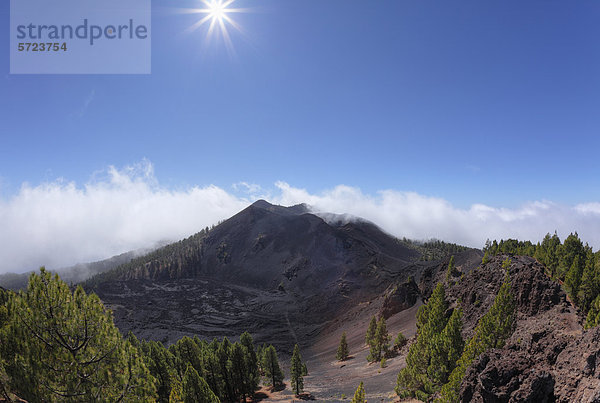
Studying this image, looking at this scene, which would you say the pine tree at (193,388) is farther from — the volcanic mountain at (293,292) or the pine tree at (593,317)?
the volcanic mountain at (293,292)

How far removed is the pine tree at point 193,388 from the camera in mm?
17438

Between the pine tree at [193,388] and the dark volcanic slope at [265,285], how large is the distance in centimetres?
8034

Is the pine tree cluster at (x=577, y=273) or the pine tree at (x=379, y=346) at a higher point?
the pine tree cluster at (x=577, y=273)

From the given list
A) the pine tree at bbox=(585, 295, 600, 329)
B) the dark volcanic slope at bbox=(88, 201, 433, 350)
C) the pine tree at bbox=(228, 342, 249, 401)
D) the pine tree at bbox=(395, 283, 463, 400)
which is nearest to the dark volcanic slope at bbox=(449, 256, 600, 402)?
the pine tree at bbox=(585, 295, 600, 329)

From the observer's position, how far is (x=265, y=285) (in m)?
158

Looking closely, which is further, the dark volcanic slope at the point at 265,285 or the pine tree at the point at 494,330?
the dark volcanic slope at the point at 265,285

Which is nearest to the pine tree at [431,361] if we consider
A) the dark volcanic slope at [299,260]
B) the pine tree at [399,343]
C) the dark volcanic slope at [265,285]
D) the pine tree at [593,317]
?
the pine tree at [593,317]

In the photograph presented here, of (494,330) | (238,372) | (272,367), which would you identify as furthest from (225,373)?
(494,330)

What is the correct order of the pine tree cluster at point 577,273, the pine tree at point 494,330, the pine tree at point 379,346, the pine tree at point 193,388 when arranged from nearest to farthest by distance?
the pine tree at point 193,388, the pine tree at point 494,330, the pine tree cluster at point 577,273, the pine tree at point 379,346

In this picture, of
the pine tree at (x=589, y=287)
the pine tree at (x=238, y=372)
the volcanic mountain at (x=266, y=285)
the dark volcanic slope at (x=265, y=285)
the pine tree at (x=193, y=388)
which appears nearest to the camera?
the pine tree at (x=193, y=388)

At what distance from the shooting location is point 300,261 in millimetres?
163375

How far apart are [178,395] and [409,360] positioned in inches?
1070

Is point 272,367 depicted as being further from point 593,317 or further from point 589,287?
point 589,287

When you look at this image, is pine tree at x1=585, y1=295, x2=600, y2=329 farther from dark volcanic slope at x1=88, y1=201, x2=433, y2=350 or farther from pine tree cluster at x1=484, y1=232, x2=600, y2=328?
dark volcanic slope at x1=88, y1=201, x2=433, y2=350
